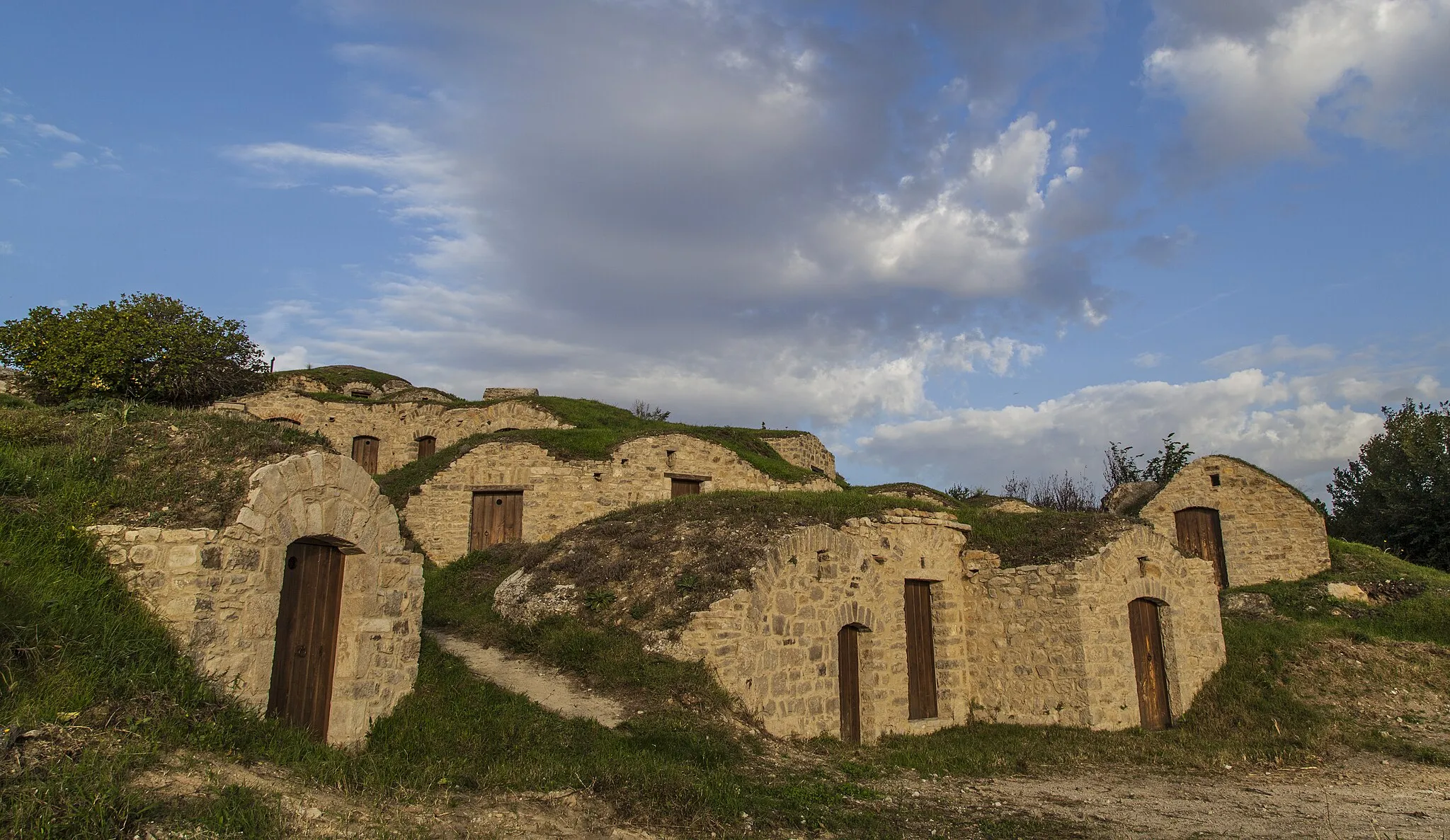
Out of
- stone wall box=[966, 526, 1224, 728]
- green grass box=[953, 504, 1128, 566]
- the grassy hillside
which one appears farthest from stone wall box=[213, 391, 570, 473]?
stone wall box=[966, 526, 1224, 728]

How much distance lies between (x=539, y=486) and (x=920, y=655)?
35.0ft

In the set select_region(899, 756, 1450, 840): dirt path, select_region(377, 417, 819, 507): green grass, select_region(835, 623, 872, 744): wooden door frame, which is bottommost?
select_region(899, 756, 1450, 840): dirt path

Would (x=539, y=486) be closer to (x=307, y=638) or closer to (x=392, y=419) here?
(x=392, y=419)

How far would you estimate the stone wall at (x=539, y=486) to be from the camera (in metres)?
19.2

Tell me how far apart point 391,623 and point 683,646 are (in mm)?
3598

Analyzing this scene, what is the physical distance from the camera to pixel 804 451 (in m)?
26.9

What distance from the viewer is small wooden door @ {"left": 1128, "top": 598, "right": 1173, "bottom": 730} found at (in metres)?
12.6

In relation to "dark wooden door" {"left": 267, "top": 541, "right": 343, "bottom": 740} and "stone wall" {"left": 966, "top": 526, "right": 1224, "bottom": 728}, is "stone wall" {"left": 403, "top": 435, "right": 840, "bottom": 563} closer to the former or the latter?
"stone wall" {"left": 966, "top": 526, "right": 1224, "bottom": 728}

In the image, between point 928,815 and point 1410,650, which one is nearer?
point 928,815

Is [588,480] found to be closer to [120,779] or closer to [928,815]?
[928,815]

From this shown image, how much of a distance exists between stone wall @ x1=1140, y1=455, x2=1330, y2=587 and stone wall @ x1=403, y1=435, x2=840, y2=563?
13089 mm

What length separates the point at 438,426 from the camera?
86.4 feet

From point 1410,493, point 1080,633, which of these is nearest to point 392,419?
point 1080,633

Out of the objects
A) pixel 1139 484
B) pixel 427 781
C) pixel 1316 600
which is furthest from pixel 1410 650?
pixel 427 781
